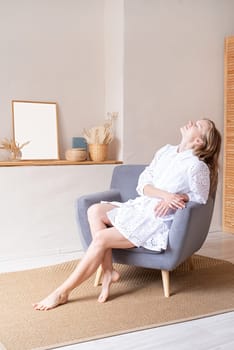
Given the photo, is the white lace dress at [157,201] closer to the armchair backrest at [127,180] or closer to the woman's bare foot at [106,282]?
the woman's bare foot at [106,282]

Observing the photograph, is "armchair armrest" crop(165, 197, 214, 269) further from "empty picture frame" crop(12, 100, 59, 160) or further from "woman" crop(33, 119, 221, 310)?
"empty picture frame" crop(12, 100, 59, 160)

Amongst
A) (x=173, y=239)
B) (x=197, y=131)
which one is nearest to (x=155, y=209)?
(x=173, y=239)

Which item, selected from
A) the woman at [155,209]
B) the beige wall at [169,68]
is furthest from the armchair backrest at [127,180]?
the beige wall at [169,68]

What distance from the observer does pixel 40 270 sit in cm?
341

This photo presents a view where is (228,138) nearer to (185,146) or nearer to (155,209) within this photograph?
(185,146)

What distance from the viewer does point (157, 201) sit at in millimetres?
2924

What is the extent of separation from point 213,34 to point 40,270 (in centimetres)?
271

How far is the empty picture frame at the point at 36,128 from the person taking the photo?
405cm

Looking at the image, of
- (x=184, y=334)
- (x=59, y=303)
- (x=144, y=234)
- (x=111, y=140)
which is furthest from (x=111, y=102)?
(x=184, y=334)

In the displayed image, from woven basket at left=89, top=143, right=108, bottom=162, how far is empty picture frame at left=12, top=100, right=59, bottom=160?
0.30 metres

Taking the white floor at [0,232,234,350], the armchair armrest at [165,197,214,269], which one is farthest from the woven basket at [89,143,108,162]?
the white floor at [0,232,234,350]

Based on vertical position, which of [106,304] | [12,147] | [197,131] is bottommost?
[106,304]

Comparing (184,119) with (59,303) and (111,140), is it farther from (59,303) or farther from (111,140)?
(59,303)

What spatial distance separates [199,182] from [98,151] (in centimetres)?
152
